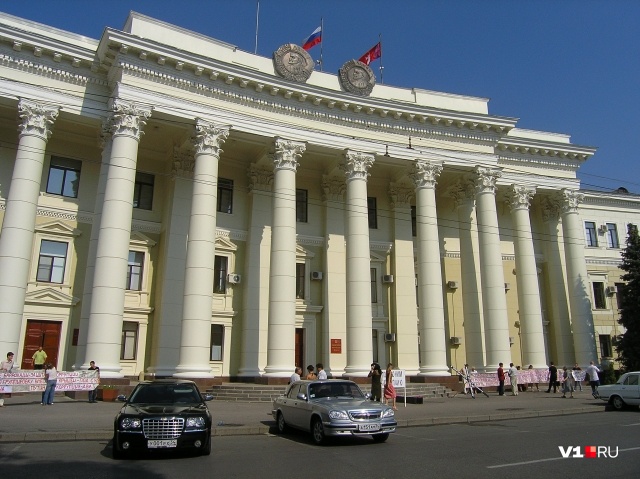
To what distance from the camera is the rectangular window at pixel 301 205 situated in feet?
92.4

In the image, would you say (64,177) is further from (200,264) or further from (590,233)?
(590,233)

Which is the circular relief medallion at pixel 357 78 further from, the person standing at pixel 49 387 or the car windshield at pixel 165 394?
the car windshield at pixel 165 394

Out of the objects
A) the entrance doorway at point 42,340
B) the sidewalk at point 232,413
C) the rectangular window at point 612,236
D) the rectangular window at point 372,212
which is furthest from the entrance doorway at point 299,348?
the rectangular window at point 612,236

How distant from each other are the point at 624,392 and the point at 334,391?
12.3 metres

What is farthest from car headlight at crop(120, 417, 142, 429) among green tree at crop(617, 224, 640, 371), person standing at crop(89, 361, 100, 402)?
green tree at crop(617, 224, 640, 371)

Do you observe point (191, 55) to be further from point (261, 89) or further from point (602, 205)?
point (602, 205)

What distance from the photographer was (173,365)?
22.7 meters

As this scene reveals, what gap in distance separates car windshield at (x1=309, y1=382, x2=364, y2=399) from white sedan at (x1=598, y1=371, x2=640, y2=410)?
11649 mm

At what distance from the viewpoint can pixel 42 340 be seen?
21.8 m

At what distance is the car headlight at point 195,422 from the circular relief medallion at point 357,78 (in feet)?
67.7


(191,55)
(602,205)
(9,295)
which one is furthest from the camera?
(602,205)

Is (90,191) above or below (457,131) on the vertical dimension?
below

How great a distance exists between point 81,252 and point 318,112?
12.9 meters

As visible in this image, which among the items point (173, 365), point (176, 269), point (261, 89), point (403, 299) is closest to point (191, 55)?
point (261, 89)
